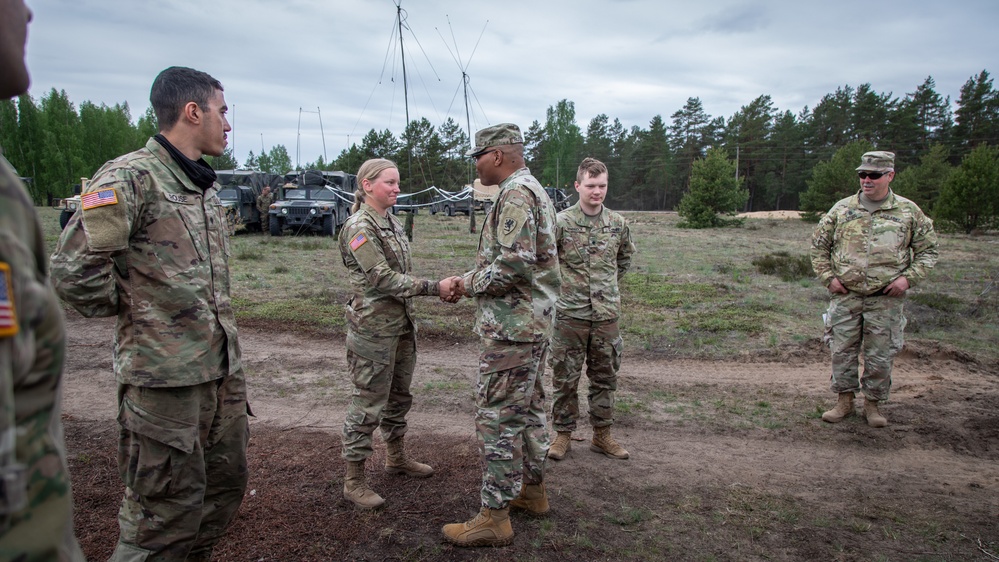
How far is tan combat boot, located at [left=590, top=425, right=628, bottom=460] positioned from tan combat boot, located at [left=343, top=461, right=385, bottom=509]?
175 centimetres

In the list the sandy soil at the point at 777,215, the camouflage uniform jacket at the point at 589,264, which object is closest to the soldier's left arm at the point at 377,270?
the camouflage uniform jacket at the point at 589,264

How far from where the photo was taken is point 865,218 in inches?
206

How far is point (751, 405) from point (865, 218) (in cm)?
198

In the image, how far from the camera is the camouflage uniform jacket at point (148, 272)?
87.9 inches

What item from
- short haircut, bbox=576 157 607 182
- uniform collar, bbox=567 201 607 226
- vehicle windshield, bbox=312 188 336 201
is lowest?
uniform collar, bbox=567 201 607 226

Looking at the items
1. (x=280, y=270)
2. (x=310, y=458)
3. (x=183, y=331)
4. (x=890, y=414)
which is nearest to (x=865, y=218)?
(x=890, y=414)

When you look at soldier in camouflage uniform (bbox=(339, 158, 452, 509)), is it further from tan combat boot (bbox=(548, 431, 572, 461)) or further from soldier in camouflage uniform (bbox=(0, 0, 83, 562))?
soldier in camouflage uniform (bbox=(0, 0, 83, 562))

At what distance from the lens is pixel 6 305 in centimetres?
89

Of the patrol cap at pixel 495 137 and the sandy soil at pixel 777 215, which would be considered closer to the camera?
the patrol cap at pixel 495 137

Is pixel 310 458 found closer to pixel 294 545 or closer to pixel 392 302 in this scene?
pixel 294 545

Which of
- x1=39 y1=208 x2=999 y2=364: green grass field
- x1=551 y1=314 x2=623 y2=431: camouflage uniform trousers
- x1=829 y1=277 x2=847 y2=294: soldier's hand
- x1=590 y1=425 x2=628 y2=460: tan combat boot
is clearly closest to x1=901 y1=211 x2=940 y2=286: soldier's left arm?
x1=829 y1=277 x2=847 y2=294: soldier's hand

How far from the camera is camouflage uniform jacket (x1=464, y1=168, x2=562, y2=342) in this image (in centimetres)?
313

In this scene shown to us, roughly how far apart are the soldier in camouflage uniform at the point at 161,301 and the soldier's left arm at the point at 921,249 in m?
5.37

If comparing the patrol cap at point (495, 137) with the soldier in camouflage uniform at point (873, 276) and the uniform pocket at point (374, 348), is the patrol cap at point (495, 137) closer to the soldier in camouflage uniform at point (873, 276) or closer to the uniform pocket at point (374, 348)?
the uniform pocket at point (374, 348)
